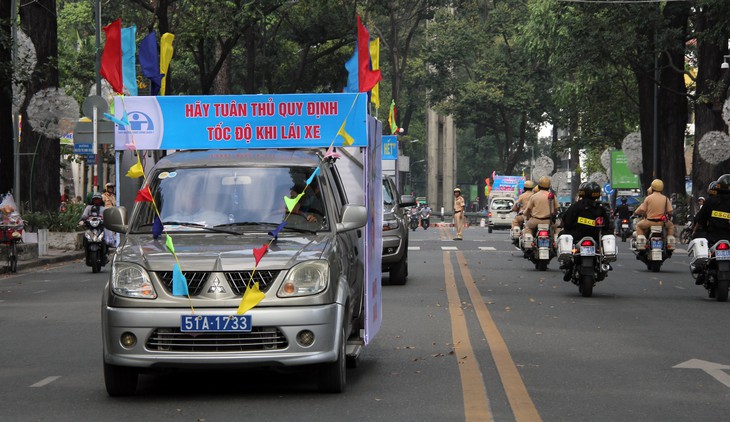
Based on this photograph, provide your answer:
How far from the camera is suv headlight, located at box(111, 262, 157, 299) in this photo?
9.27 metres

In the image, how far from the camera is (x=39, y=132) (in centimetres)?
3409

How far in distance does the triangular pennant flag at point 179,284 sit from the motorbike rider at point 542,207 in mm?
17220

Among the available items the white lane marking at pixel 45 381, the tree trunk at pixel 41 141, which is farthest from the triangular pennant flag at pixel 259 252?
the tree trunk at pixel 41 141

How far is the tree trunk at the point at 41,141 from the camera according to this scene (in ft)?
113

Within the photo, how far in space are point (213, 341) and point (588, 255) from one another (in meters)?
11.0

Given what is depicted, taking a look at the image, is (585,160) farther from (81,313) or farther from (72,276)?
(81,313)

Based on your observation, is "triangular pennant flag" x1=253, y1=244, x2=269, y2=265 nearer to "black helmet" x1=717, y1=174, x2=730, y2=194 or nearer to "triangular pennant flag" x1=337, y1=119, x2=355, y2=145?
"triangular pennant flag" x1=337, y1=119, x2=355, y2=145

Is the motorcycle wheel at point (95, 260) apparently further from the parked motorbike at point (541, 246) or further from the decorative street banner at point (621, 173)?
the decorative street banner at point (621, 173)

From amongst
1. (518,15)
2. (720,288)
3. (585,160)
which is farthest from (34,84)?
(585,160)

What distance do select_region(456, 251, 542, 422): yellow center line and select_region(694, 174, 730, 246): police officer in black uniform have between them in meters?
3.53

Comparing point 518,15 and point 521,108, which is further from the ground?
point 518,15

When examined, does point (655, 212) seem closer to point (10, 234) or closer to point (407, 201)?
point (407, 201)

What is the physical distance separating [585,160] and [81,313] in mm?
76374

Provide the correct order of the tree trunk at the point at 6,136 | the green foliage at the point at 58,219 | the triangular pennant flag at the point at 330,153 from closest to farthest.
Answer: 1. the triangular pennant flag at the point at 330,153
2. the tree trunk at the point at 6,136
3. the green foliage at the point at 58,219
